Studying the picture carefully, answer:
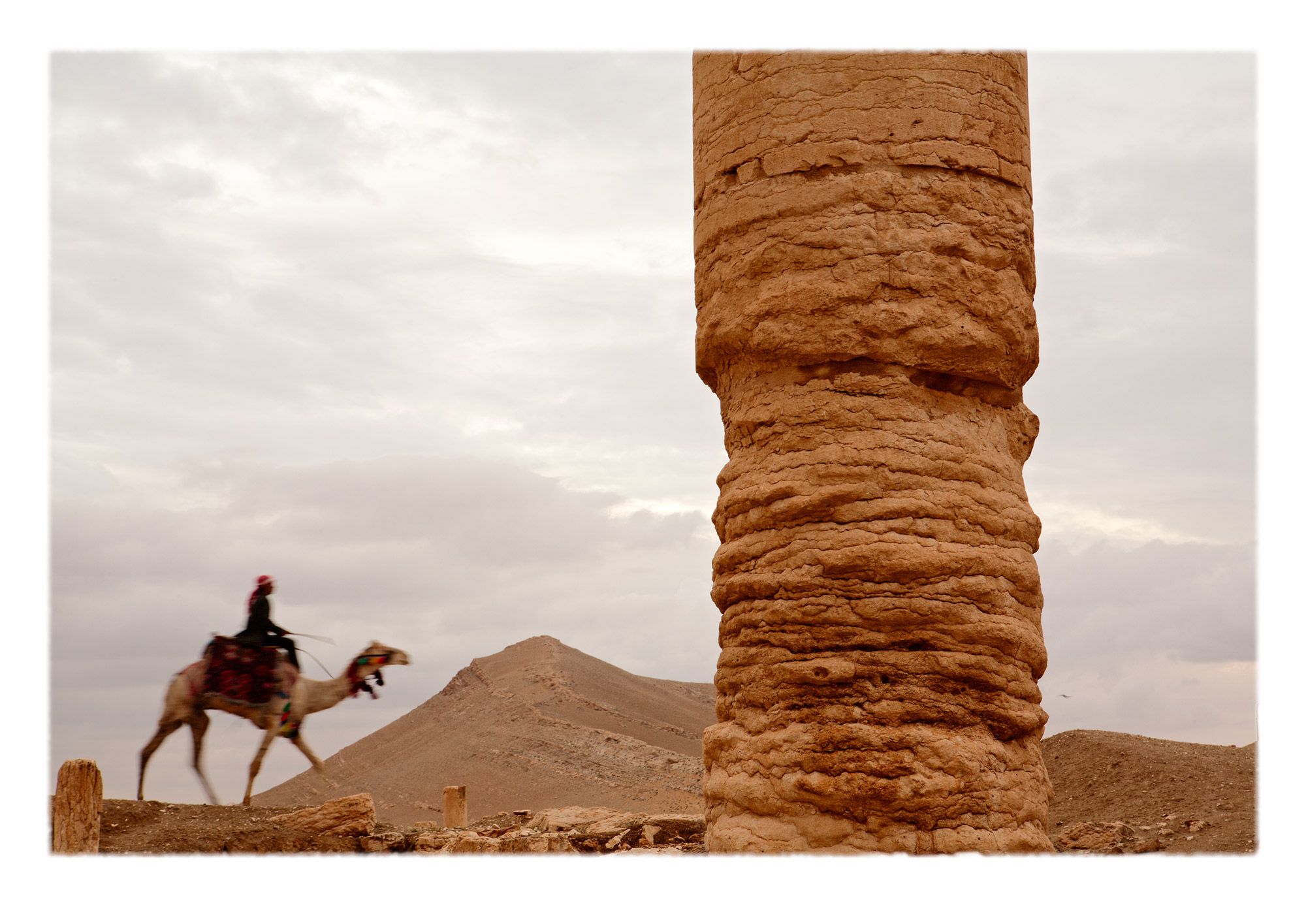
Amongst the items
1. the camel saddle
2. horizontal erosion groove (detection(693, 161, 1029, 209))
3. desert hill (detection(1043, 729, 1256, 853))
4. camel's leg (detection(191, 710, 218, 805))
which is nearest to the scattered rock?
camel's leg (detection(191, 710, 218, 805))

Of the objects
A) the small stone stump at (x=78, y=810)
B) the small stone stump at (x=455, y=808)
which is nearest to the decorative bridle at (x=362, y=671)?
the small stone stump at (x=78, y=810)

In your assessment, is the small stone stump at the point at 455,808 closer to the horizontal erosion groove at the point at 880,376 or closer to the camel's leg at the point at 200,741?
the camel's leg at the point at 200,741

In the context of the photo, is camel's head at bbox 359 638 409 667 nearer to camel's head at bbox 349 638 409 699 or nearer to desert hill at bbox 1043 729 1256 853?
camel's head at bbox 349 638 409 699

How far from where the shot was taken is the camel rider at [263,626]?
9016mm

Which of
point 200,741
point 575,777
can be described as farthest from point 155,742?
point 575,777

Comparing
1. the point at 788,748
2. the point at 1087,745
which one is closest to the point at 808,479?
the point at 788,748

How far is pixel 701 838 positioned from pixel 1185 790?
4337 mm

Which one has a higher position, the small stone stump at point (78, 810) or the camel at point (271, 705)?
the camel at point (271, 705)

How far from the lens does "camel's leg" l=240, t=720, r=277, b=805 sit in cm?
967

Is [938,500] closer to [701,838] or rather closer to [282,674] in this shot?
[701,838]

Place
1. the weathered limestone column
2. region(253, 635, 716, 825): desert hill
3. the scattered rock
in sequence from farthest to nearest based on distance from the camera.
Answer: region(253, 635, 716, 825): desert hill, the scattered rock, the weathered limestone column

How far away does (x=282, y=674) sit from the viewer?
957cm

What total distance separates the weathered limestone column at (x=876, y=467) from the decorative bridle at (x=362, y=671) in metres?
4.30

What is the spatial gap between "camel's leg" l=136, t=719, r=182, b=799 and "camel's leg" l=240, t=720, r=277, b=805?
1.95ft
